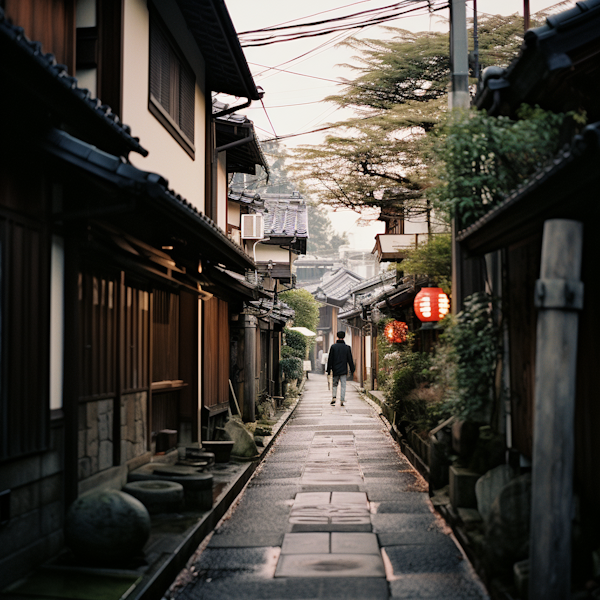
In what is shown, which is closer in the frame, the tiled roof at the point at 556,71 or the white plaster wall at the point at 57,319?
the tiled roof at the point at 556,71

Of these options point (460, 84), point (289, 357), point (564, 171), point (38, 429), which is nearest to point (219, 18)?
point (460, 84)

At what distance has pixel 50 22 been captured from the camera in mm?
7113

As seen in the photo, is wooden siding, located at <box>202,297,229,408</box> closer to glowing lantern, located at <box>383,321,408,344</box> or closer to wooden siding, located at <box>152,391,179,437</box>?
wooden siding, located at <box>152,391,179,437</box>

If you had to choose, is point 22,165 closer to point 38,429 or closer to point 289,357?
point 38,429

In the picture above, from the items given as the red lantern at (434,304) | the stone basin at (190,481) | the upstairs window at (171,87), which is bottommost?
the stone basin at (190,481)

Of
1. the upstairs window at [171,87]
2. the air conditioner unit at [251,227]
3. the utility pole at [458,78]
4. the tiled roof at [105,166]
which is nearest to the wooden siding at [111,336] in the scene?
the tiled roof at [105,166]

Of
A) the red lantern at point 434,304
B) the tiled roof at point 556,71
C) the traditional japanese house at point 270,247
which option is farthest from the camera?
the traditional japanese house at point 270,247

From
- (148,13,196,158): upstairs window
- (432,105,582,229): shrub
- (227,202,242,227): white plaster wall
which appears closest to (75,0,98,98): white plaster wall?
(148,13,196,158): upstairs window

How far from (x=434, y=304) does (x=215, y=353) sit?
5.49 metres

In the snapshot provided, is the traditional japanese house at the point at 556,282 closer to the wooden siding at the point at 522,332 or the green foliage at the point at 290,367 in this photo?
the wooden siding at the point at 522,332

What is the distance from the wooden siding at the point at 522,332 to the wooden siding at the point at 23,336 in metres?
4.66

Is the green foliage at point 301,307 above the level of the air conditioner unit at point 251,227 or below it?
below

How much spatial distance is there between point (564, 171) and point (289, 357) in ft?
93.4

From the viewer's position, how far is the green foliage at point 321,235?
88438 mm
